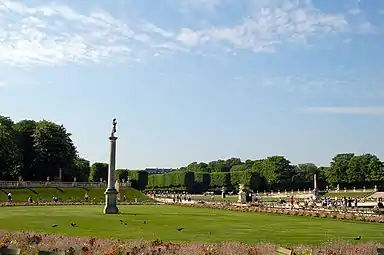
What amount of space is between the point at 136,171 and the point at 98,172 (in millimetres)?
7769

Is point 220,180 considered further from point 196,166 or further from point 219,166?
point 196,166

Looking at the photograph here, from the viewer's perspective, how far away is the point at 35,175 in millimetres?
78062

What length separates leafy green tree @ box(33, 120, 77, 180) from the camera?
254ft

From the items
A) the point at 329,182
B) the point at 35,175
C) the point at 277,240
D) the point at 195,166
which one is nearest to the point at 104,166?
the point at 35,175

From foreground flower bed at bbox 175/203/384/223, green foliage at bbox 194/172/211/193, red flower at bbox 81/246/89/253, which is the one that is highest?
green foliage at bbox 194/172/211/193

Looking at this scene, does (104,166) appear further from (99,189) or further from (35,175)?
(99,189)

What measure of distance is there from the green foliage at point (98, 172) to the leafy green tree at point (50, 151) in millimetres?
22468

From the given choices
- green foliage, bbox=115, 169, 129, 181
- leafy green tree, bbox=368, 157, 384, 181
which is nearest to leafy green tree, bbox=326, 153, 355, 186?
leafy green tree, bbox=368, 157, 384, 181

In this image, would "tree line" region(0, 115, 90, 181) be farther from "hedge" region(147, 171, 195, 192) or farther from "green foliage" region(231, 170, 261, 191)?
"green foliage" region(231, 170, 261, 191)

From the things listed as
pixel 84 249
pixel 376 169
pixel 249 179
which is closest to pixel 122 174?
pixel 249 179

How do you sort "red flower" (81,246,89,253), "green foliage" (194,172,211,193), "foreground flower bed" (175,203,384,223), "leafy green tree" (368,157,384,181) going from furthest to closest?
"green foliage" (194,172,211,193) → "leafy green tree" (368,157,384,181) → "foreground flower bed" (175,203,384,223) → "red flower" (81,246,89,253)

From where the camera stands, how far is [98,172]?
10306 centimetres

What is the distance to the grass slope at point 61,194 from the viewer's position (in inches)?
2292

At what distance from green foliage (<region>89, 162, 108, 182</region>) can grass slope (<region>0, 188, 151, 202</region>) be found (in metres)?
32.5
